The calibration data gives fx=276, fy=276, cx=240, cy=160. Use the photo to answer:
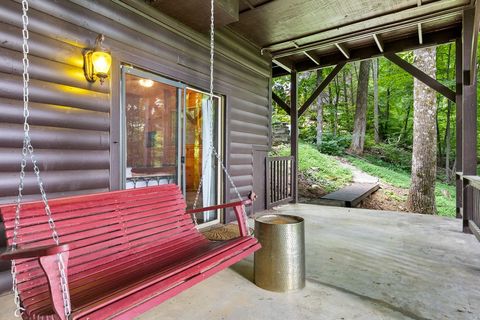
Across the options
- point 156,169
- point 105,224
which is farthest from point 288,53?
point 105,224

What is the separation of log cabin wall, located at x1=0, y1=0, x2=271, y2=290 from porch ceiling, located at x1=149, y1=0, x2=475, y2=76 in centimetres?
48

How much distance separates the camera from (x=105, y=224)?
1.88 meters

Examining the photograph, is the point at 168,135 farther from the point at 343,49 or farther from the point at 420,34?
the point at 420,34

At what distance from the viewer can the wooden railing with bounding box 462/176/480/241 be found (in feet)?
11.1

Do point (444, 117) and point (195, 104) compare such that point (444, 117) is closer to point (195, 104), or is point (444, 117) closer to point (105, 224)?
point (195, 104)

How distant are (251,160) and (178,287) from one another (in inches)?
146

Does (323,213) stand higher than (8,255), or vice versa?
(8,255)

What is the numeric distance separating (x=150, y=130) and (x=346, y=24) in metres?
3.38

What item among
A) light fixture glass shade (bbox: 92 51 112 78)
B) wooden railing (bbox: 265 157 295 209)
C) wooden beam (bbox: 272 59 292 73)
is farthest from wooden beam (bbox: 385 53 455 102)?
light fixture glass shade (bbox: 92 51 112 78)

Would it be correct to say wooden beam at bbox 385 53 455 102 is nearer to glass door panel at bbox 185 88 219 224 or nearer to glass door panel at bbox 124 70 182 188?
glass door panel at bbox 185 88 219 224

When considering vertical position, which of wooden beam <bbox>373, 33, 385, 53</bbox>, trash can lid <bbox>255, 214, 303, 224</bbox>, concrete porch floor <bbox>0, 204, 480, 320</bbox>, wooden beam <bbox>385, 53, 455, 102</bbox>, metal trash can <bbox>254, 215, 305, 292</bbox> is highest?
wooden beam <bbox>373, 33, 385, 53</bbox>

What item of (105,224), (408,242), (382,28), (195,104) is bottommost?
(408,242)

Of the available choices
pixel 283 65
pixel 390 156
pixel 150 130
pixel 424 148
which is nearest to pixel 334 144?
pixel 390 156

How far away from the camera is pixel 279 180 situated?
5.81 metres
